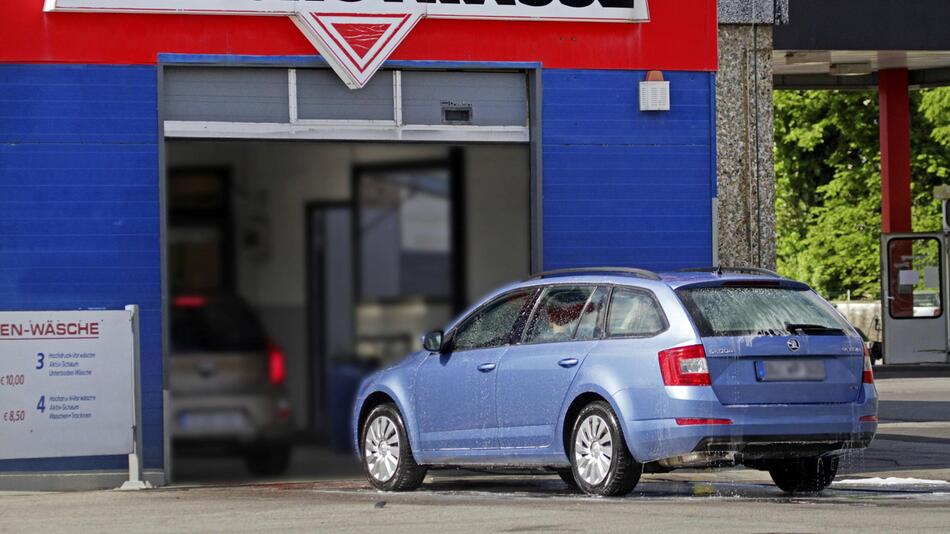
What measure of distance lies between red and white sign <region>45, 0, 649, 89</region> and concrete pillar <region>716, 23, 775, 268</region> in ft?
6.35

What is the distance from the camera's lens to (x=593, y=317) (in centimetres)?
1239

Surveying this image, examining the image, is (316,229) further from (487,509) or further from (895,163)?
(895,163)

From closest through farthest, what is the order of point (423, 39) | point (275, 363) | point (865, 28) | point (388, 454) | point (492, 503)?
point (492, 503)
point (388, 454)
point (275, 363)
point (423, 39)
point (865, 28)

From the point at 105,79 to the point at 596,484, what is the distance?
5946mm

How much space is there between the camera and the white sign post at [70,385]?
14.5m

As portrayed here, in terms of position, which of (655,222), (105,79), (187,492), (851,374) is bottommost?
(187,492)

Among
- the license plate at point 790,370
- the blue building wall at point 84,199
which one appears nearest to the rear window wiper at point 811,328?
the license plate at point 790,370

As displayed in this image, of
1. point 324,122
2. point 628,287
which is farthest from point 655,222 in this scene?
point 628,287

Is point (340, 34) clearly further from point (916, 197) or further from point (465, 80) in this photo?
point (916, 197)

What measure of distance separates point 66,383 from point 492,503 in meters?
4.31

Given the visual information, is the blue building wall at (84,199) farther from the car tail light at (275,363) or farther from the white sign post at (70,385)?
the car tail light at (275,363)

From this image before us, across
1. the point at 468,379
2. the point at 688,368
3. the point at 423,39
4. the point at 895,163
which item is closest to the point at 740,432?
the point at 688,368

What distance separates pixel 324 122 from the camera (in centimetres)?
1575

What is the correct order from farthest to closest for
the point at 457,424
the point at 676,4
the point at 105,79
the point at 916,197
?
the point at 916,197 < the point at 676,4 < the point at 105,79 < the point at 457,424
